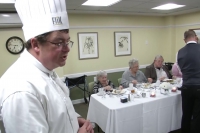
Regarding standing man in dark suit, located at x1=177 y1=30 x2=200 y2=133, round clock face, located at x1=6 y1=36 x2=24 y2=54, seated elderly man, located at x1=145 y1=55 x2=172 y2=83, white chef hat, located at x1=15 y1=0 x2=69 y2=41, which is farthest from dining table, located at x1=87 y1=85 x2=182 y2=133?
round clock face, located at x1=6 y1=36 x2=24 y2=54

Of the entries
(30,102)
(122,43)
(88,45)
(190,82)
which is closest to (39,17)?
(30,102)

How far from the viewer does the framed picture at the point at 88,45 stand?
4189 mm

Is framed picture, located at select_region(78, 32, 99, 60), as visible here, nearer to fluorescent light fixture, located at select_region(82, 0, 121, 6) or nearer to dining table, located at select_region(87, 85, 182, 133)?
fluorescent light fixture, located at select_region(82, 0, 121, 6)

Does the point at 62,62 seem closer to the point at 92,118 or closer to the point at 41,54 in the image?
the point at 41,54

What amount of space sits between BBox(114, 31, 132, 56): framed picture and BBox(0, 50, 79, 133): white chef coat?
400 centimetres

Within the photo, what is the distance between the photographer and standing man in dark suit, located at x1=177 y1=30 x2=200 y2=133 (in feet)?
7.12

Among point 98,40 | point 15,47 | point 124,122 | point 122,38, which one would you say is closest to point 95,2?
point 98,40

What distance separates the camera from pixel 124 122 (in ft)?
6.54

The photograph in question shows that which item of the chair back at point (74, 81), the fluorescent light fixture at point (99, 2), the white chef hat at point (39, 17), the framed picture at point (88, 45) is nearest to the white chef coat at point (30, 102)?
the white chef hat at point (39, 17)

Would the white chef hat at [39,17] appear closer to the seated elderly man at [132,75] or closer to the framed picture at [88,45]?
the seated elderly man at [132,75]

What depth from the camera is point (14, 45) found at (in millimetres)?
3568

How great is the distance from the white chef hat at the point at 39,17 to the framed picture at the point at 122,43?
3.91 m

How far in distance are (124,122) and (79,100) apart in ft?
8.16

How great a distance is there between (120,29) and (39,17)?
4079mm
